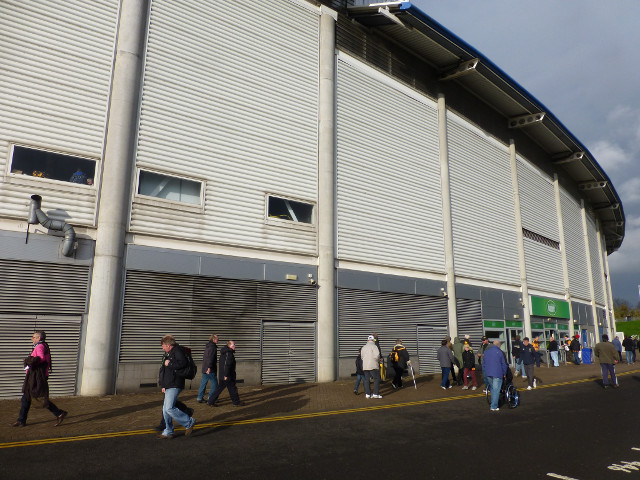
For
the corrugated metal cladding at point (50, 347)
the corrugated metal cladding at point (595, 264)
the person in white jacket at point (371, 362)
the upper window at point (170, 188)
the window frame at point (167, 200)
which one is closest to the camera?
the corrugated metal cladding at point (50, 347)

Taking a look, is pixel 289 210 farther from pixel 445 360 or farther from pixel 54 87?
pixel 54 87

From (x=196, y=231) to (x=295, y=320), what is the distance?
4.61m

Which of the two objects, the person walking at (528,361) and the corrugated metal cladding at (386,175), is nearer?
the person walking at (528,361)

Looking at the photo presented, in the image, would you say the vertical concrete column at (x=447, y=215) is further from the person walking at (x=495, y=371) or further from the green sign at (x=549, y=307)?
the person walking at (x=495, y=371)

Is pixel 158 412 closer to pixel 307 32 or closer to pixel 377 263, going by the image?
pixel 377 263

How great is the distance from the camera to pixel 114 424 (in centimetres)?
871

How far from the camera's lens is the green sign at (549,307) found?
27484 millimetres

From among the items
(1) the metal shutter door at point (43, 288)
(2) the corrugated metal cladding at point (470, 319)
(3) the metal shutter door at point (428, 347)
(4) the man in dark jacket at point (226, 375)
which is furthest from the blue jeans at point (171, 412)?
(2) the corrugated metal cladding at point (470, 319)

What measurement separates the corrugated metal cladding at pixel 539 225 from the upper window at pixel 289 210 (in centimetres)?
1709

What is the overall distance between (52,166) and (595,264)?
4333cm

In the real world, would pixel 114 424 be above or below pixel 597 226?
below

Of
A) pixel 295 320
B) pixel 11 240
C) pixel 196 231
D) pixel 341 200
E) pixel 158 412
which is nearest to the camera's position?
pixel 158 412

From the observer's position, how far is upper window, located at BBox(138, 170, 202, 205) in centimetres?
1393

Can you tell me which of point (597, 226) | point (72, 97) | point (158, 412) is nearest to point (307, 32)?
point (72, 97)
